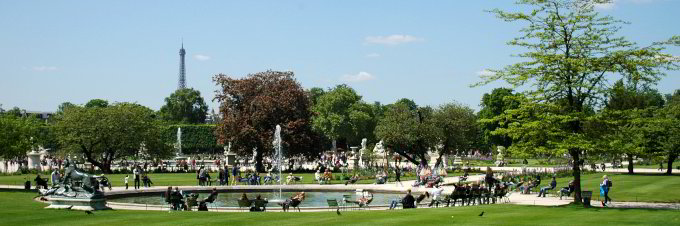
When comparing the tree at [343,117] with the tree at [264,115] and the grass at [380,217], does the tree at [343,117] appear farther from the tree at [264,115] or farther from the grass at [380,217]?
the grass at [380,217]

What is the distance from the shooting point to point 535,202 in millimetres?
30703

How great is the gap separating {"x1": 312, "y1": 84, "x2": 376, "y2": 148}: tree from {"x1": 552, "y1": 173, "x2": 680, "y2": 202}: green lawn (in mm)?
A: 44735

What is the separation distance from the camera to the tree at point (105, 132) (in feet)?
193

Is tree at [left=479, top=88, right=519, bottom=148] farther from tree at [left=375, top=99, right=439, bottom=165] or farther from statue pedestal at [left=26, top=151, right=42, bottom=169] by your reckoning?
statue pedestal at [left=26, top=151, right=42, bottom=169]

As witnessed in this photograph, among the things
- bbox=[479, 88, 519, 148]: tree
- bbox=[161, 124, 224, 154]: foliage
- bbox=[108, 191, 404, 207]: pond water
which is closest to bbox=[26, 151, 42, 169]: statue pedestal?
bbox=[108, 191, 404, 207]: pond water

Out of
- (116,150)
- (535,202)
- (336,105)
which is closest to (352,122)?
(336,105)

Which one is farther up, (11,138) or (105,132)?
(105,132)

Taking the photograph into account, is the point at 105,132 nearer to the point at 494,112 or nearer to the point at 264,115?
the point at 264,115

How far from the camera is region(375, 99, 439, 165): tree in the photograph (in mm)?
58219

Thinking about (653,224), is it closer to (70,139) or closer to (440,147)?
(440,147)

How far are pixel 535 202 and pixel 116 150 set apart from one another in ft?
129

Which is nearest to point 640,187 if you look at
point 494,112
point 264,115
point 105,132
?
point 264,115

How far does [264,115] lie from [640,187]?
3099cm

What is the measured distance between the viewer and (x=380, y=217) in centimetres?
2306
